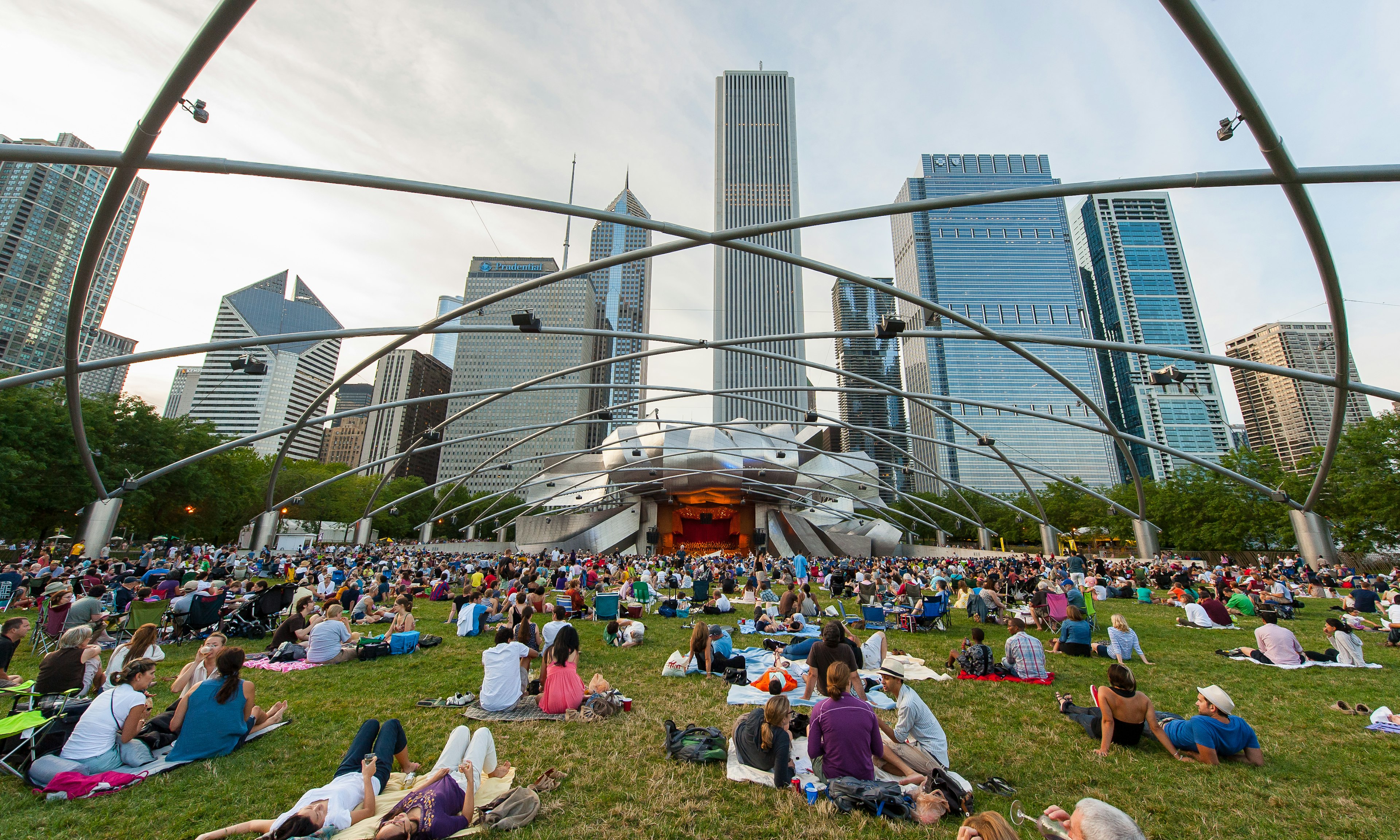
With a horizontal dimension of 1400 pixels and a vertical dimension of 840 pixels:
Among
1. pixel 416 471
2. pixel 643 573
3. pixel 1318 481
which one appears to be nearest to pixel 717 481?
pixel 643 573

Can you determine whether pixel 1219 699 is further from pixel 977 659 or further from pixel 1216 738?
pixel 977 659

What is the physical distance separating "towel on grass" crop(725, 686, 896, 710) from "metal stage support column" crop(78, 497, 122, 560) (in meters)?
28.0

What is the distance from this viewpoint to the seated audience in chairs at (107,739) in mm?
4836

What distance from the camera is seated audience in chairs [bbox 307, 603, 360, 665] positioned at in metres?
9.70

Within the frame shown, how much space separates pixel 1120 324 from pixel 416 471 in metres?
213

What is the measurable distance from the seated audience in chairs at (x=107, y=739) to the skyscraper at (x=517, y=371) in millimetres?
137789

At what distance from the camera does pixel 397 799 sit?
464 centimetres

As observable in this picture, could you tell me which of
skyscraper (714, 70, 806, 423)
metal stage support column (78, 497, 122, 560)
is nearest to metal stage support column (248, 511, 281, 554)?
metal stage support column (78, 497, 122, 560)

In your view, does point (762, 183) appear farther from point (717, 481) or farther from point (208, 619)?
point (208, 619)

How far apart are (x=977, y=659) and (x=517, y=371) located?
534 feet

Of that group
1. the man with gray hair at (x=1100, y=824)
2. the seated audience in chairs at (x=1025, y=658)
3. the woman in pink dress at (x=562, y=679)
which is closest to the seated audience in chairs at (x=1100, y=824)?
the man with gray hair at (x=1100, y=824)

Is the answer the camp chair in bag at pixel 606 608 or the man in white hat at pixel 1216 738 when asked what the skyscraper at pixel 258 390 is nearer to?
the camp chair in bag at pixel 606 608

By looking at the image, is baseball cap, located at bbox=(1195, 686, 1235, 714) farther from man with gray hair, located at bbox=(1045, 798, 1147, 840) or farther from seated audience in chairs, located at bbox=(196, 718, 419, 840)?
seated audience in chairs, located at bbox=(196, 718, 419, 840)

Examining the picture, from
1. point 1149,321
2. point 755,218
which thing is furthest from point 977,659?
point 1149,321
